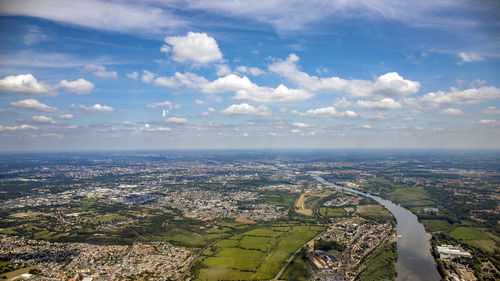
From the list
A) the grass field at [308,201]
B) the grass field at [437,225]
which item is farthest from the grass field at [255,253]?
the grass field at [437,225]

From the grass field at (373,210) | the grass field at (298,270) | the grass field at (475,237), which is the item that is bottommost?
the grass field at (298,270)

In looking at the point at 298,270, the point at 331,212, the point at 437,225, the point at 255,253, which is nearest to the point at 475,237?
the point at 437,225

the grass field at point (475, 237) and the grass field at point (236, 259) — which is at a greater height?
the grass field at point (475, 237)

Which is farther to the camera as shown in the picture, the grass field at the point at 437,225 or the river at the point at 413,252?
the grass field at the point at 437,225

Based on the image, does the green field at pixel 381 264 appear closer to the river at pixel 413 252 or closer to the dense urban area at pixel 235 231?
the dense urban area at pixel 235 231

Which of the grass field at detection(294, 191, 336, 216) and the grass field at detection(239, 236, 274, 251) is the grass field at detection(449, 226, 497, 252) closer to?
the grass field at detection(294, 191, 336, 216)

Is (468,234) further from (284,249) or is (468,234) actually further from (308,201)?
(308,201)
